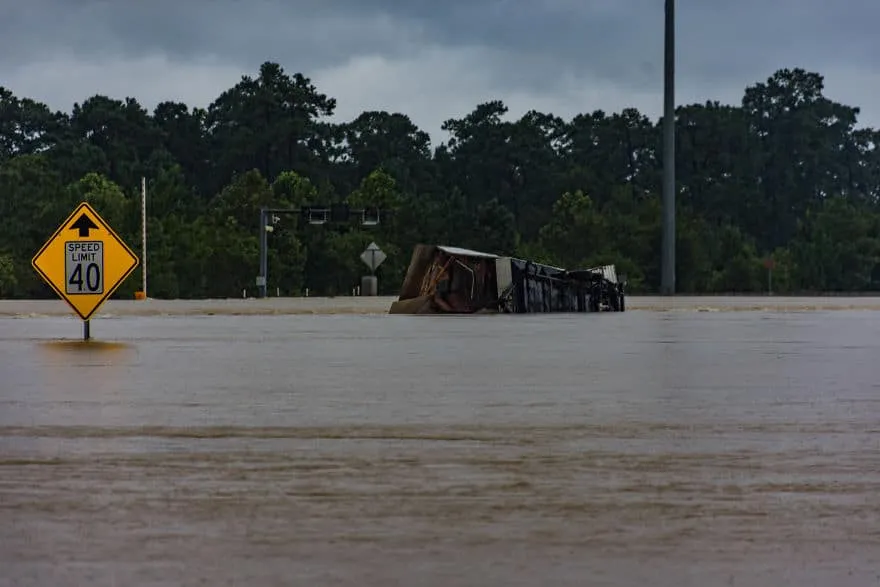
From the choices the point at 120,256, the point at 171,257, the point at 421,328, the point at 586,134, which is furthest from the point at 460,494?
the point at 586,134

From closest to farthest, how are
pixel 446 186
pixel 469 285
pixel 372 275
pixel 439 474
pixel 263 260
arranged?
pixel 439 474, pixel 469 285, pixel 263 260, pixel 372 275, pixel 446 186

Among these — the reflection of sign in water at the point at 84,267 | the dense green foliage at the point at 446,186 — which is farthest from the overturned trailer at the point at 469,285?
the dense green foliage at the point at 446,186

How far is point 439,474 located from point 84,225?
543 inches

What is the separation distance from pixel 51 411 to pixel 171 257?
11452 cm

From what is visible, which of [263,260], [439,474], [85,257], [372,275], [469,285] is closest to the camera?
[439,474]

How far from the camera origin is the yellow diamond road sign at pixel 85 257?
1997 centimetres

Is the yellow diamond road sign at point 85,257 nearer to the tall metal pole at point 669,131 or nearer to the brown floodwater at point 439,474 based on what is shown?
the brown floodwater at point 439,474

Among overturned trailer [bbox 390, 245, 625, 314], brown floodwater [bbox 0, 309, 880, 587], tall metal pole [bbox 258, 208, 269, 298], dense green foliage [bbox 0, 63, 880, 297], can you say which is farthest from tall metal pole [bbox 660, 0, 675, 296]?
brown floodwater [bbox 0, 309, 880, 587]

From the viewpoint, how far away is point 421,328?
26328mm

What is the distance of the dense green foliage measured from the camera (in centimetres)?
12400

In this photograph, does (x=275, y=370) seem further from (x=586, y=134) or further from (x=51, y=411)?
(x=586, y=134)

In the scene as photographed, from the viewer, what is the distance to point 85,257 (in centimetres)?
2009

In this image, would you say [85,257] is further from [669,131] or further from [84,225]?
[669,131]

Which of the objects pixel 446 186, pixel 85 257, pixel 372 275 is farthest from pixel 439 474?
pixel 446 186
